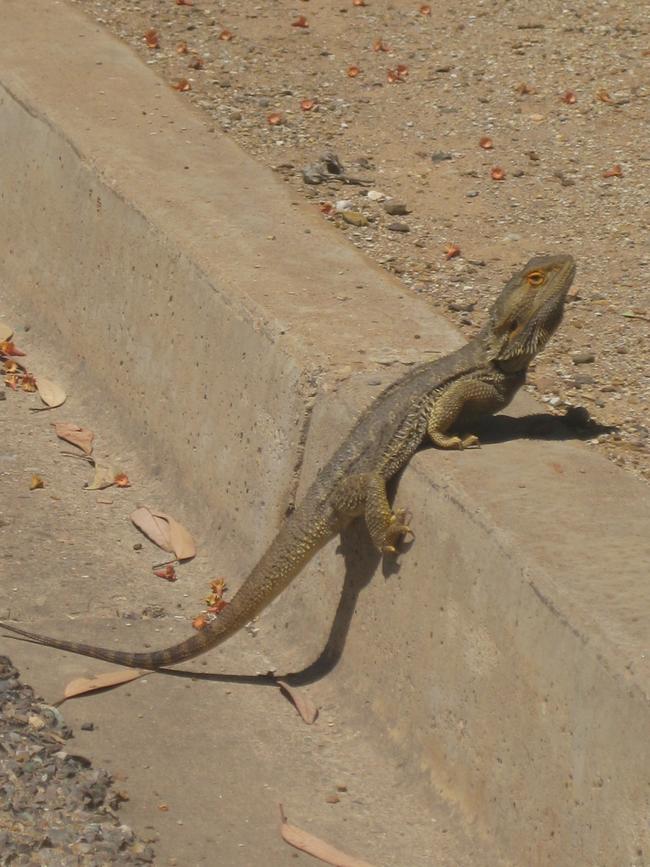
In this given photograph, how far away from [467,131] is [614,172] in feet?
3.10

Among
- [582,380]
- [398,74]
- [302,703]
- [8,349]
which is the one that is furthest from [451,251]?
[302,703]

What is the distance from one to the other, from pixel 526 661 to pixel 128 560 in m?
2.23

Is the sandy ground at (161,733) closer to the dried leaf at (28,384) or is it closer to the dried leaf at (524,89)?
the dried leaf at (28,384)

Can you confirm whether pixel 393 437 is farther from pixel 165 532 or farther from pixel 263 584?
pixel 165 532

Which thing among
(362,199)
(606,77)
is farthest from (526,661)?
(606,77)

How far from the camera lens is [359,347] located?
18.6 ft

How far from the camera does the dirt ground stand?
22.0ft

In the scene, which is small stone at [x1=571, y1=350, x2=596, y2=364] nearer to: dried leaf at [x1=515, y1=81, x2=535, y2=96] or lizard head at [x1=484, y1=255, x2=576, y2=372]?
lizard head at [x1=484, y1=255, x2=576, y2=372]

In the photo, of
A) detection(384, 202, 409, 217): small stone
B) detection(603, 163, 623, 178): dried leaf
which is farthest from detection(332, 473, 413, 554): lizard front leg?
detection(603, 163, 623, 178): dried leaf

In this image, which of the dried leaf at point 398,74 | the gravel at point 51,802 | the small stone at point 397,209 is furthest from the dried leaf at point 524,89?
the gravel at point 51,802

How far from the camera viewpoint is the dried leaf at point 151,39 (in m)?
9.28

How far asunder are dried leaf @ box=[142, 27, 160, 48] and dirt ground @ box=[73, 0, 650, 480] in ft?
0.04

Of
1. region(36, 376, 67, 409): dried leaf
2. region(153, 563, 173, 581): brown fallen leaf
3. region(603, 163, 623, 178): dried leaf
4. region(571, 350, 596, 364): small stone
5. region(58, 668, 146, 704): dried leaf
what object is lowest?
region(36, 376, 67, 409): dried leaf

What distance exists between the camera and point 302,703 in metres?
5.30
